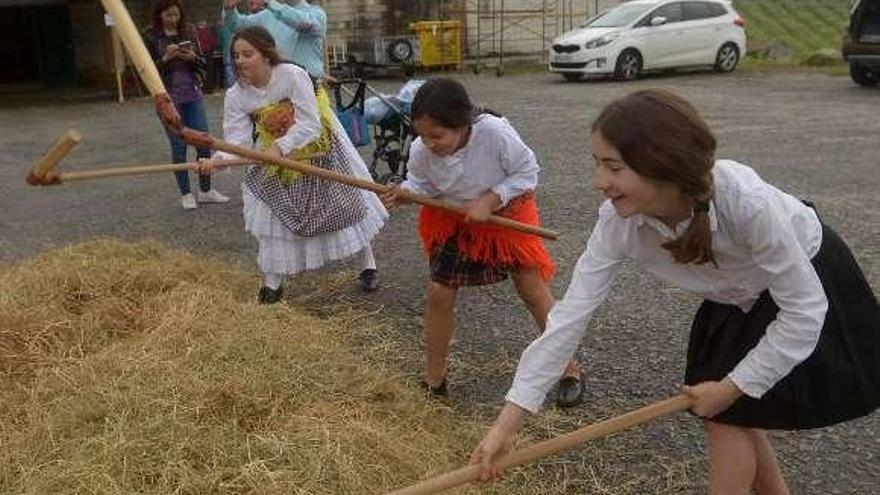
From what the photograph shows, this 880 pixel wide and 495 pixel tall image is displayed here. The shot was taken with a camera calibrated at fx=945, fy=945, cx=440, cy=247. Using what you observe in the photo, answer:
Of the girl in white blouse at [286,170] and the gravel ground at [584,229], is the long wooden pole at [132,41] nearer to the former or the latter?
the girl in white blouse at [286,170]

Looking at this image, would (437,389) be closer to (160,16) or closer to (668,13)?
(160,16)

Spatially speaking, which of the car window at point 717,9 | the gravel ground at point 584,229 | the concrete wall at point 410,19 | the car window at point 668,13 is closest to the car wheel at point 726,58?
the car window at point 717,9

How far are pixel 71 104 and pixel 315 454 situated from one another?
49.7ft

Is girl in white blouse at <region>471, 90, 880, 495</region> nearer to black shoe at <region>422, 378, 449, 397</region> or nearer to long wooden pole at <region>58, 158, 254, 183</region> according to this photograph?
black shoe at <region>422, 378, 449, 397</region>

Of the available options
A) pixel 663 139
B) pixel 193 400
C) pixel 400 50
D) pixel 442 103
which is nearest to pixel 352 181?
pixel 442 103

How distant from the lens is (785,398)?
2.09 metres

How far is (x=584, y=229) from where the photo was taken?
19.9 ft

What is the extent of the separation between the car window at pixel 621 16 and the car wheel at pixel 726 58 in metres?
1.76

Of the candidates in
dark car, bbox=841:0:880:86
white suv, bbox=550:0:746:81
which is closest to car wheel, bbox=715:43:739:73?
white suv, bbox=550:0:746:81

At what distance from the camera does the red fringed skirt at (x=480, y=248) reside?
3.39 m

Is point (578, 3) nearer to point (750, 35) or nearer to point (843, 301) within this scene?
point (750, 35)

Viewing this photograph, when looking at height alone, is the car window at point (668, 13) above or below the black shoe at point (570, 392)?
above

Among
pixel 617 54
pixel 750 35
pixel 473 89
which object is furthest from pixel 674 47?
pixel 750 35

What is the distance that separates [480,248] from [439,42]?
1668 cm
